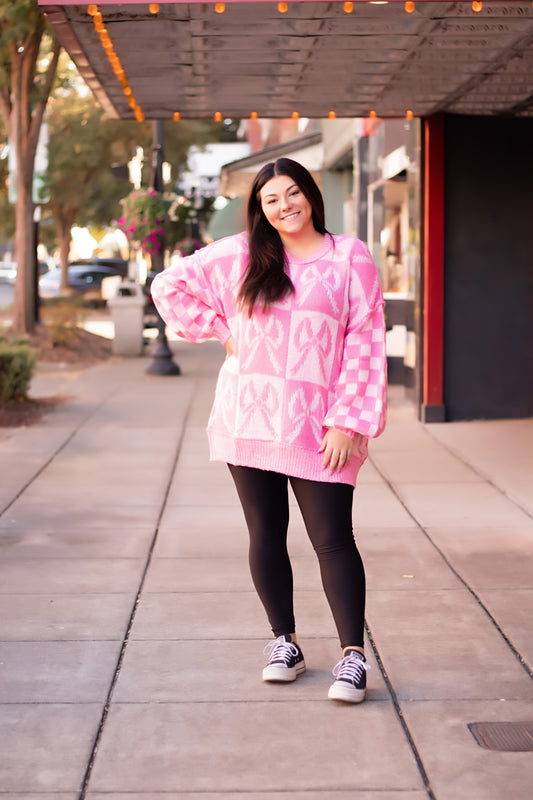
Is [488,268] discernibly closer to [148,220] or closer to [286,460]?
[148,220]

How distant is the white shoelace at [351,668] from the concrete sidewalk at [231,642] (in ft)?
0.33

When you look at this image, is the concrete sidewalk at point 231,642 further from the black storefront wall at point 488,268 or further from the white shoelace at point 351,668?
the black storefront wall at point 488,268

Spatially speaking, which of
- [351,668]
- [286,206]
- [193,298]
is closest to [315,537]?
[351,668]

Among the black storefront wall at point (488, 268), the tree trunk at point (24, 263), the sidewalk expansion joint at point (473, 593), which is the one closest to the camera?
the sidewalk expansion joint at point (473, 593)

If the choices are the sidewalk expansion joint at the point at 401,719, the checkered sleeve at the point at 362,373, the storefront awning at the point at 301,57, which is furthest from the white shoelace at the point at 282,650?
the storefront awning at the point at 301,57

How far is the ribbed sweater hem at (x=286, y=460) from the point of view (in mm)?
4062

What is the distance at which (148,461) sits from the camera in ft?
30.8

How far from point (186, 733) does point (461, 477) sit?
504 cm

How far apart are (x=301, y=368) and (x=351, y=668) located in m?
1.06

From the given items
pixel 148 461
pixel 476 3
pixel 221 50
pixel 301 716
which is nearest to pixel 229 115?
pixel 221 50

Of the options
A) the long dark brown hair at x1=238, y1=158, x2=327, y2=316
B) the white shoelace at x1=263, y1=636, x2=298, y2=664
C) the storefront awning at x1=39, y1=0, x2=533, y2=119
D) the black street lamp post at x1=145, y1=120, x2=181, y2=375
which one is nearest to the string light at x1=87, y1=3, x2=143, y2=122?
the storefront awning at x1=39, y1=0, x2=533, y2=119

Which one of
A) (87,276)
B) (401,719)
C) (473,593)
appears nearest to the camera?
(401,719)

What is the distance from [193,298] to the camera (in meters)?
4.30

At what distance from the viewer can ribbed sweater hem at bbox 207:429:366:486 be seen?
4.06m
